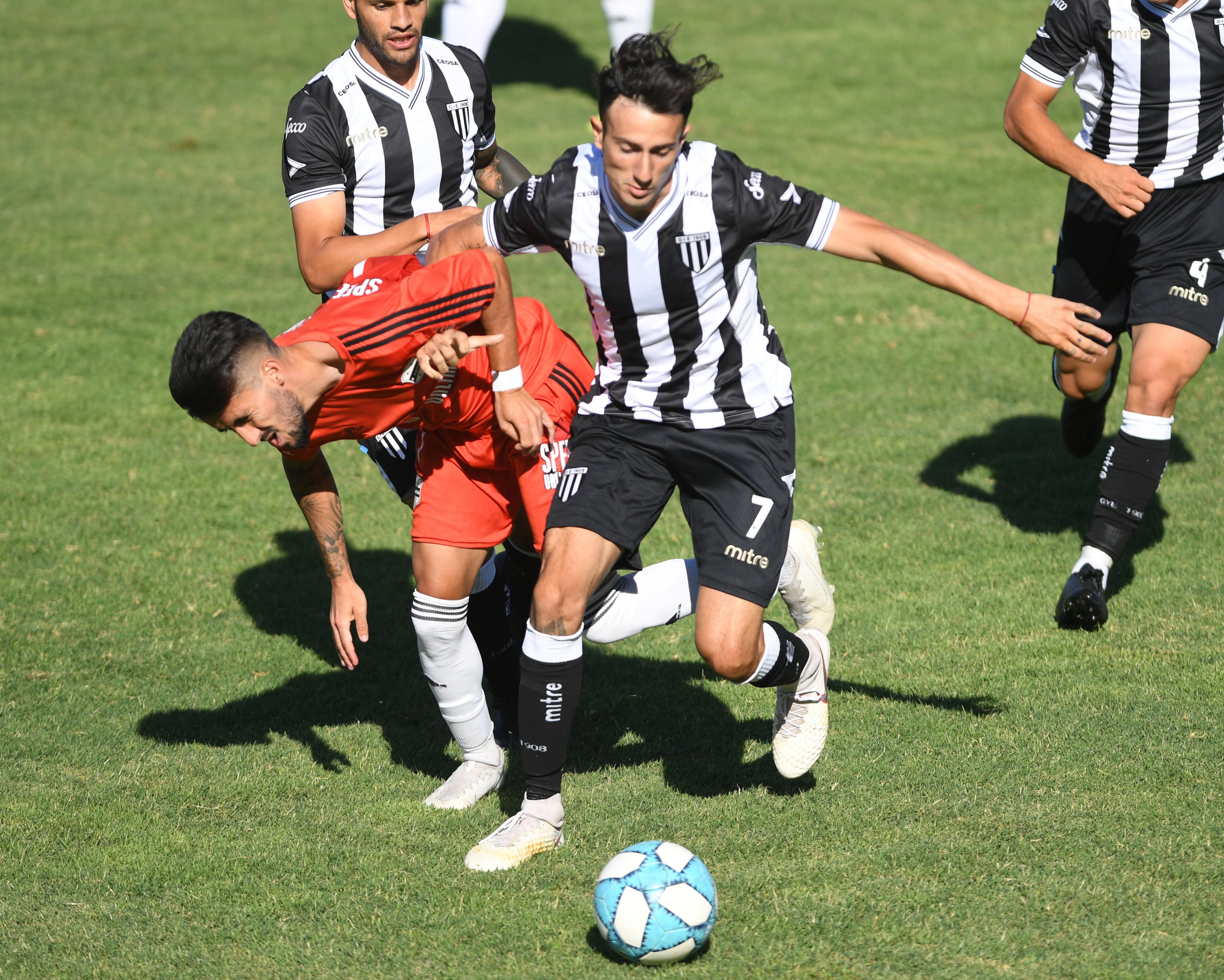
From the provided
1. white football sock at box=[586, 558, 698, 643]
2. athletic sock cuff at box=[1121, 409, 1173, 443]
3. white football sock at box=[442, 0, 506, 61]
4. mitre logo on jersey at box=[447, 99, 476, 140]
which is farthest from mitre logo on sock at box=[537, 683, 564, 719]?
white football sock at box=[442, 0, 506, 61]

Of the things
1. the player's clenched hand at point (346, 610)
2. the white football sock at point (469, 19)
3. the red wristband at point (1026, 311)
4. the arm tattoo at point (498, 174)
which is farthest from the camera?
the white football sock at point (469, 19)

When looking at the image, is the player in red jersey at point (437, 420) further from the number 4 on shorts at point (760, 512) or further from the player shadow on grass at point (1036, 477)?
the player shadow on grass at point (1036, 477)

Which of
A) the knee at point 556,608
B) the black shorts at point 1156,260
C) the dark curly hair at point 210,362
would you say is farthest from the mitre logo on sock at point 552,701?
the black shorts at point 1156,260

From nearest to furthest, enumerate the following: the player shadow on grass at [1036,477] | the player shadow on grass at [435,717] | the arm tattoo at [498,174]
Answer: the player shadow on grass at [435,717]
the arm tattoo at [498,174]
the player shadow on grass at [1036,477]

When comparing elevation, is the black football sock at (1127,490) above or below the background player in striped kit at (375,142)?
below

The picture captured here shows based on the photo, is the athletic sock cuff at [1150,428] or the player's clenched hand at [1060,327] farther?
the athletic sock cuff at [1150,428]

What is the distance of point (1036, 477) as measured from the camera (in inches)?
303

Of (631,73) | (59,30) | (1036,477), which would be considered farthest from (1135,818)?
(59,30)

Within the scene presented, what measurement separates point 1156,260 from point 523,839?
13.4 ft

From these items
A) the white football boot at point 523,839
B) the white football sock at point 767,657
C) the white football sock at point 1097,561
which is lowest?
the white football sock at point 1097,561

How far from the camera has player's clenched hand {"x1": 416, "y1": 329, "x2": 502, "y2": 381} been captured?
4.29m

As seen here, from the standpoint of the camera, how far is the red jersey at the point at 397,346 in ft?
14.6

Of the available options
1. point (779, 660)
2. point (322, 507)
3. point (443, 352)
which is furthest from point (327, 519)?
point (779, 660)

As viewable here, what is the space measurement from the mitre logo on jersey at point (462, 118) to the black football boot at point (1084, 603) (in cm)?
336
